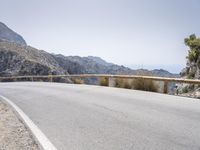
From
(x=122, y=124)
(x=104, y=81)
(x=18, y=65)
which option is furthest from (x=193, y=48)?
(x=18, y=65)

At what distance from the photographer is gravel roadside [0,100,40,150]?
22.8 ft

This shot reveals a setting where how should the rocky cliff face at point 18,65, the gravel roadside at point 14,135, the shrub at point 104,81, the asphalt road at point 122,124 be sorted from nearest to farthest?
the asphalt road at point 122,124 → the gravel roadside at point 14,135 → the shrub at point 104,81 → the rocky cliff face at point 18,65

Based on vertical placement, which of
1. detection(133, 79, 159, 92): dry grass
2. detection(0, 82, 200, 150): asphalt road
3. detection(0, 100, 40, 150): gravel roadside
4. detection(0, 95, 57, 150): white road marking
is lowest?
detection(0, 100, 40, 150): gravel roadside

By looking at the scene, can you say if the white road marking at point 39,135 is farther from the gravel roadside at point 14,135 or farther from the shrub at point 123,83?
the shrub at point 123,83

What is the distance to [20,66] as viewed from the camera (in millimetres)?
111438

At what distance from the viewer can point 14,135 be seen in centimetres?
816

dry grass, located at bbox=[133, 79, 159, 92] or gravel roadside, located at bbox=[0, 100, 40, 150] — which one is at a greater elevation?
dry grass, located at bbox=[133, 79, 159, 92]

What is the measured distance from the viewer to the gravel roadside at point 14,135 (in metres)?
6.94

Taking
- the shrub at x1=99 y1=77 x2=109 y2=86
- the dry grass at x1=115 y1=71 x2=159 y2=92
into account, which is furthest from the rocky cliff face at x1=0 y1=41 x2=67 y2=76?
the dry grass at x1=115 y1=71 x2=159 y2=92

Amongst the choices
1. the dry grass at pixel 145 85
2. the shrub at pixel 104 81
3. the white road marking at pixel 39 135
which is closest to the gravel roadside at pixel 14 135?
the white road marking at pixel 39 135

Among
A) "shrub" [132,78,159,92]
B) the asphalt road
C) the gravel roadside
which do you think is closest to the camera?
the asphalt road

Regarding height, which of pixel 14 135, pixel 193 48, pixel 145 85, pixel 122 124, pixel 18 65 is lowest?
pixel 14 135

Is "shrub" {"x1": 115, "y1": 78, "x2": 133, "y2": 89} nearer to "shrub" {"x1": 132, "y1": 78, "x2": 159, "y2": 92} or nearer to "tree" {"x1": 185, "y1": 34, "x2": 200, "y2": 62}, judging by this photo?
"shrub" {"x1": 132, "y1": 78, "x2": 159, "y2": 92}

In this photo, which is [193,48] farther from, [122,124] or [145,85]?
[122,124]
